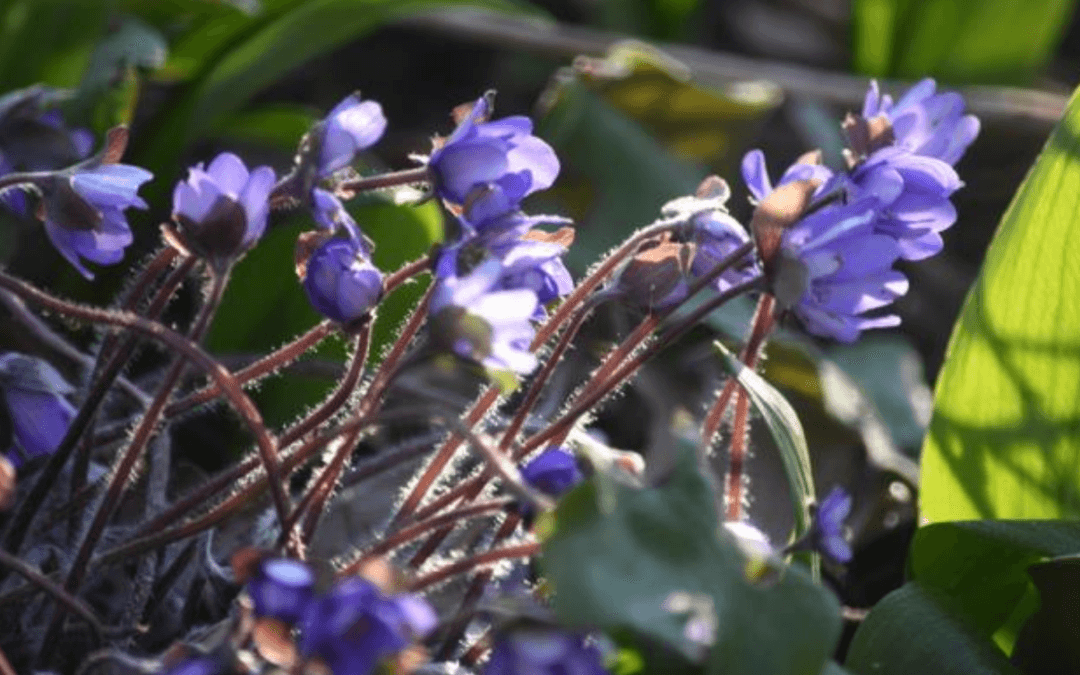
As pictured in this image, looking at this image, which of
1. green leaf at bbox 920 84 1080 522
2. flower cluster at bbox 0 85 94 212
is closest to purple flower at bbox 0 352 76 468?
flower cluster at bbox 0 85 94 212

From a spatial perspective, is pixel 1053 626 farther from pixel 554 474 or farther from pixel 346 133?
pixel 346 133

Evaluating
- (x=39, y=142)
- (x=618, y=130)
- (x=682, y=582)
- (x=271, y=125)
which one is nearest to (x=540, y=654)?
(x=682, y=582)

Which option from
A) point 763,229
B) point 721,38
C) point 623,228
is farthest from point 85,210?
point 721,38

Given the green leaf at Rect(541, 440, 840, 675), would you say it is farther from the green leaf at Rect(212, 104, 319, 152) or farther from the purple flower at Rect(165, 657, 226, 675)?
the green leaf at Rect(212, 104, 319, 152)

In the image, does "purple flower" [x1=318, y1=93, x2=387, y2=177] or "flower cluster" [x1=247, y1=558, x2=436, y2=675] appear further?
"purple flower" [x1=318, y1=93, x2=387, y2=177]

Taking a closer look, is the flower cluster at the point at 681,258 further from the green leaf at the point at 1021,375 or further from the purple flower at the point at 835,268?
the green leaf at the point at 1021,375

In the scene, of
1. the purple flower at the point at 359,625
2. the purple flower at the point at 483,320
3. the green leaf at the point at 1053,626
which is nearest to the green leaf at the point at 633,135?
the green leaf at the point at 1053,626
